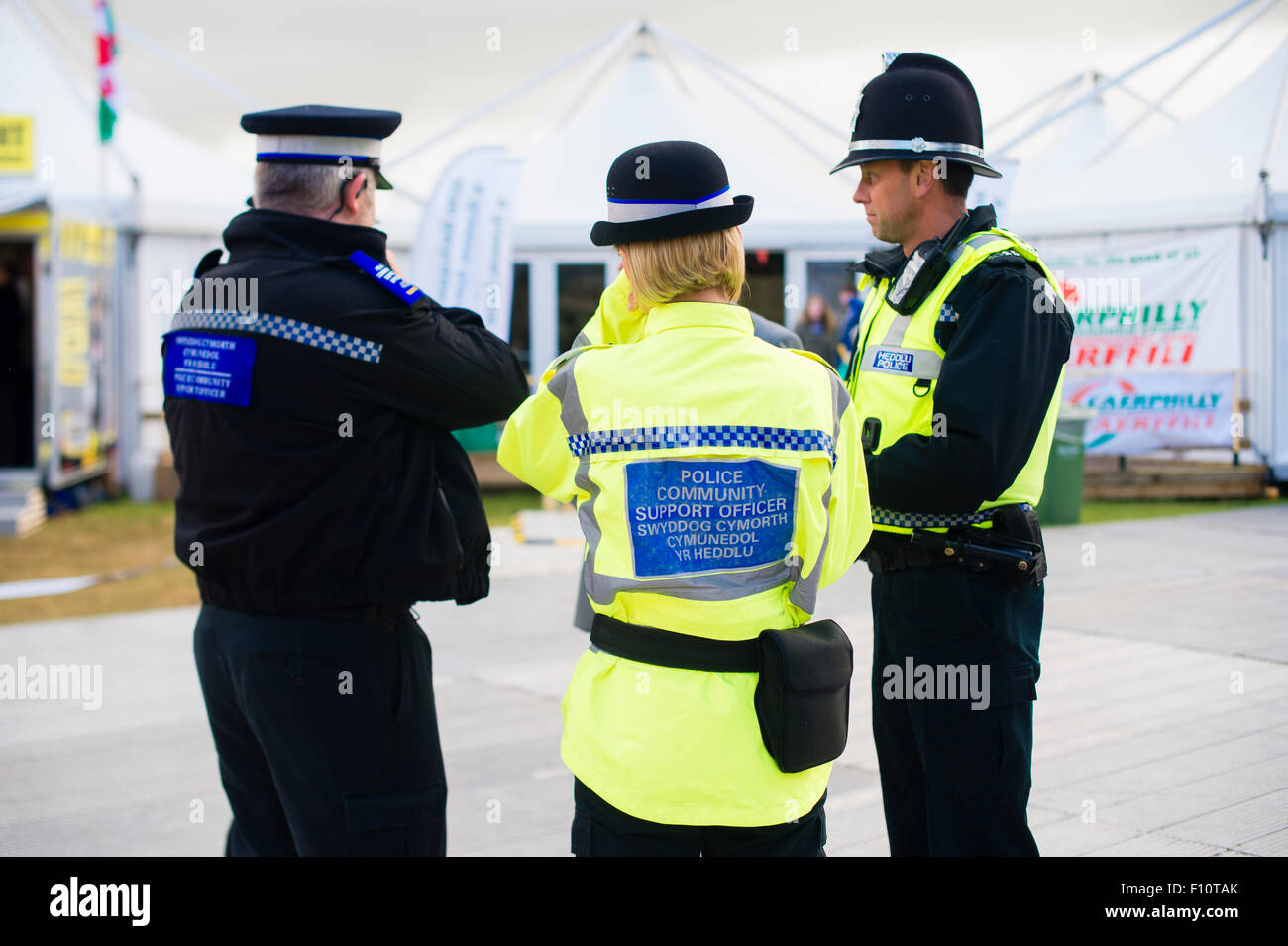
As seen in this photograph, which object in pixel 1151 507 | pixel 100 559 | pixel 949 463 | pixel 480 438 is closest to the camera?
pixel 949 463

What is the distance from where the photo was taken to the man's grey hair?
2.42 metres

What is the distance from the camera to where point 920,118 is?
103 inches

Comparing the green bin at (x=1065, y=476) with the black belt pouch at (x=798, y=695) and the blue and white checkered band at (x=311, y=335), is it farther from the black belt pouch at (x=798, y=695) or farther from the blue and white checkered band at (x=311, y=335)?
the blue and white checkered band at (x=311, y=335)

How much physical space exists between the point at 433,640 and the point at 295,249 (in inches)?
181

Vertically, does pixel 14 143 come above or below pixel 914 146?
above

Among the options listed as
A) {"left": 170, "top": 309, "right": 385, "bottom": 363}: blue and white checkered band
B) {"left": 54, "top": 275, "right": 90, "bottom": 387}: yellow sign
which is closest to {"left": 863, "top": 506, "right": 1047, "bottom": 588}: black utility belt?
{"left": 170, "top": 309, "right": 385, "bottom": 363}: blue and white checkered band

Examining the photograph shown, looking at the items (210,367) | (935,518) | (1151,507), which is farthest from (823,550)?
(1151,507)

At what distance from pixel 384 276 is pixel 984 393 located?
3.95 ft

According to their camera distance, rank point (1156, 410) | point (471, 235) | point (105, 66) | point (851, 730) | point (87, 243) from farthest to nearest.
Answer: point (1156, 410)
point (87, 243)
point (105, 66)
point (471, 235)
point (851, 730)

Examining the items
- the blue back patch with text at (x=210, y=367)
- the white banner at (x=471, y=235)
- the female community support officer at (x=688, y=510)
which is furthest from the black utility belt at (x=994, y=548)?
the white banner at (x=471, y=235)

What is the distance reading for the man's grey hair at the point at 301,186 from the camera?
7.95 ft

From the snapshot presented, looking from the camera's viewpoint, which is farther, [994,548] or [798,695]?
[994,548]

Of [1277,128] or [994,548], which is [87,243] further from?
[1277,128]
